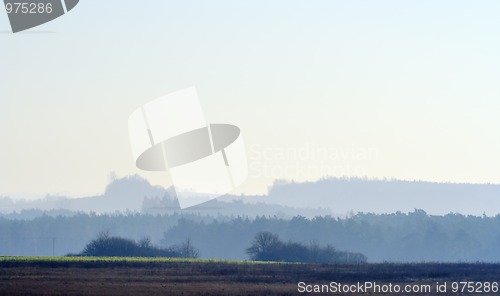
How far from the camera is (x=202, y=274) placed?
6781cm

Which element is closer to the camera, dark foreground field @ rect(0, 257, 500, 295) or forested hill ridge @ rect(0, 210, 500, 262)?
dark foreground field @ rect(0, 257, 500, 295)

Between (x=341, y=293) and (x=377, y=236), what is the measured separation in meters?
137

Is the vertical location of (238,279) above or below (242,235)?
below

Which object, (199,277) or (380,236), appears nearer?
(199,277)

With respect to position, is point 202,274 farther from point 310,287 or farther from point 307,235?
point 307,235

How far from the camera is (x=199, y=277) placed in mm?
64562

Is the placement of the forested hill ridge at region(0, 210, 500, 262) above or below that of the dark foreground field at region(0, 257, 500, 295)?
above

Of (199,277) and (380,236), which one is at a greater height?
(380,236)

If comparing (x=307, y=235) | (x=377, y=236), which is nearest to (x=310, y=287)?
(x=307, y=235)

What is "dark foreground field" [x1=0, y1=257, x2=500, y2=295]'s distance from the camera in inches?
2052

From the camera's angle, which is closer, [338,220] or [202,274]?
[202,274]

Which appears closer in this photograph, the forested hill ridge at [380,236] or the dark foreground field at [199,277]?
the dark foreground field at [199,277]

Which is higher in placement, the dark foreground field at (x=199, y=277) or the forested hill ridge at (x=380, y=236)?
the forested hill ridge at (x=380, y=236)

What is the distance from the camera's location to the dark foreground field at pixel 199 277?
52.1 metres
